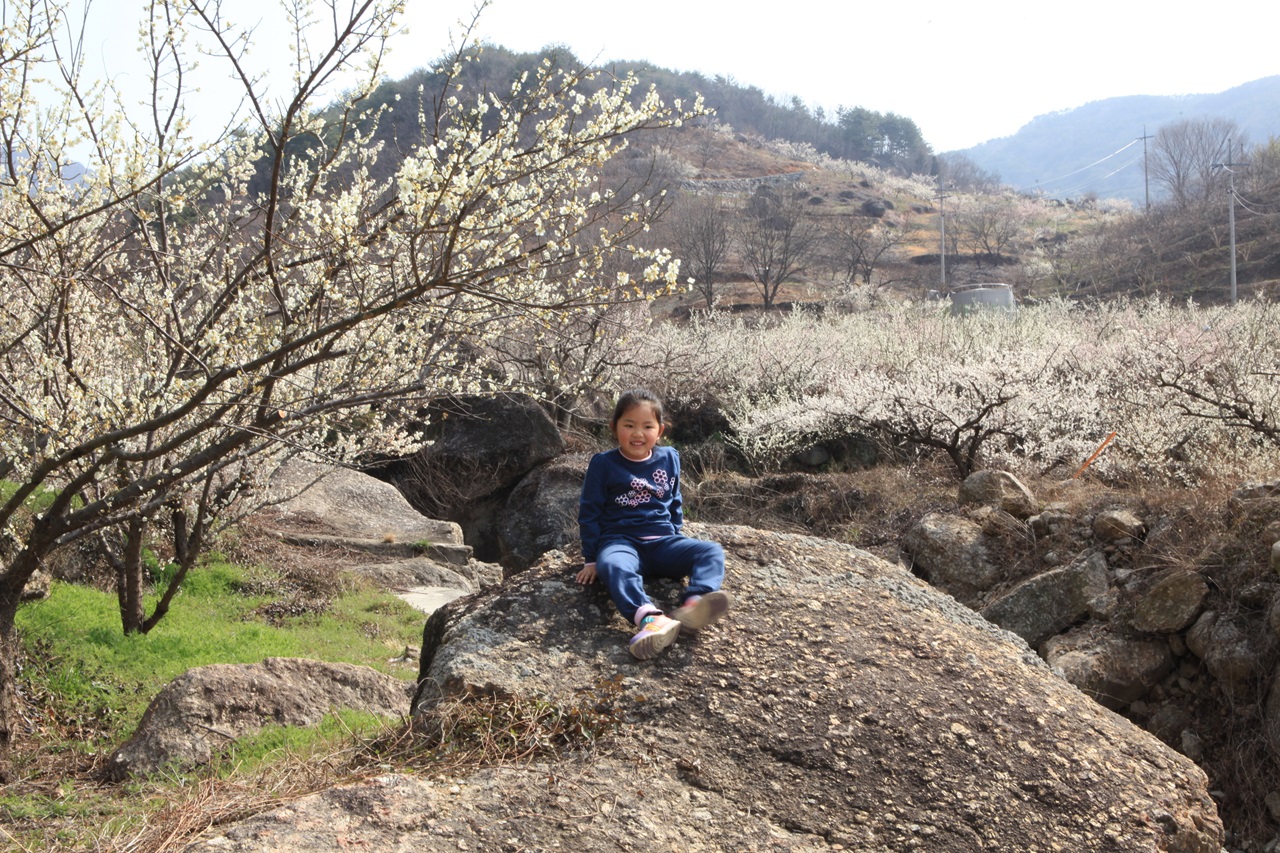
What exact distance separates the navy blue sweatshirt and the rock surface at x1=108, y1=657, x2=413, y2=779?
236 centimetres

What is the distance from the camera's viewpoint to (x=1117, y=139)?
176750 millimetres

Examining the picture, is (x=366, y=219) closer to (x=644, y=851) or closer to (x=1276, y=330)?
(x=644, y=851)

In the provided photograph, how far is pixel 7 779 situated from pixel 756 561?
3.98 metres

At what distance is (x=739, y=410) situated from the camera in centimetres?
1770

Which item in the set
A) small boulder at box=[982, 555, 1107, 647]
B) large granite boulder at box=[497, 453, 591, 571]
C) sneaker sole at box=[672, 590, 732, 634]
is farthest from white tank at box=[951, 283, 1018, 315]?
sneaker sole at box=[672, 590, 732, 634]

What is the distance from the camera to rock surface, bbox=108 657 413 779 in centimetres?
494

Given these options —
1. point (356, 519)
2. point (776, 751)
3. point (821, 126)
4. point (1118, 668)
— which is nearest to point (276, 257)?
point (776, 751)

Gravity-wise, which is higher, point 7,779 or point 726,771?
point 726,771

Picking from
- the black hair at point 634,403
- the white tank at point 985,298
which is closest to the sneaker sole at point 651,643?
the black hair at point 634,403

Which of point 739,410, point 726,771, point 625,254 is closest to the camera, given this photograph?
point 726,771

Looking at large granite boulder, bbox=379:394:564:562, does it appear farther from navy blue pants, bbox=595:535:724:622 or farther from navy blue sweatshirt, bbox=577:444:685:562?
navy blue pants, bbox=595:535:724:622

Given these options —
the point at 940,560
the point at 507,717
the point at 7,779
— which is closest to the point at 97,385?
the point at 7,779

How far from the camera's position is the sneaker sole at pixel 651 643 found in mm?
3223

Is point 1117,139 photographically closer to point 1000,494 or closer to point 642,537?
point 1000,494
